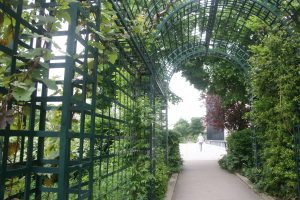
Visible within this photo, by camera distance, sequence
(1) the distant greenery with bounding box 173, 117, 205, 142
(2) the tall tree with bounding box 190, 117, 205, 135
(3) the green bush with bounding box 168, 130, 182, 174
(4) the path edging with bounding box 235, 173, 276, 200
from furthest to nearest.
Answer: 1. (2) the tall tree with bounding box 190, 117, 205, 135
2. (1) the distant greenery with bounding box 173, 117, 205, 142
3. (3) the green bush with bounding box 168, 130, 182, 174
4. (4) the path edging with bounding box 235, 173, 276, 200

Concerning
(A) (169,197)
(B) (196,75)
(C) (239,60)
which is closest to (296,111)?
(A) (169,197)

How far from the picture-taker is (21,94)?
1438 mm

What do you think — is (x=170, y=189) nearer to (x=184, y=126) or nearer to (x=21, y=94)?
(x=21, y=94)

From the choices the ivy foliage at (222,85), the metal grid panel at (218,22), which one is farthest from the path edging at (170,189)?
the ivy foliage at (222,85)

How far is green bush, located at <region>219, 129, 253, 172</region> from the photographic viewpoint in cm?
1239

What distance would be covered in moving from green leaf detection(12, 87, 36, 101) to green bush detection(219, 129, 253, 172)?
11620mm

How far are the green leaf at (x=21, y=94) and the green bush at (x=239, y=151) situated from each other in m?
11.6

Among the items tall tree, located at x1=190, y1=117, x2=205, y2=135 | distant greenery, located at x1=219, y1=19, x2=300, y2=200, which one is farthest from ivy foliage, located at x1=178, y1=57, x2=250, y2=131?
tall tree, located at x1=190, y1=117, x2=205, y2=135

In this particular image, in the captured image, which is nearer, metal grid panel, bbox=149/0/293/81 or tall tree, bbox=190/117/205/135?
metal grid panel, bbox=149/0/293/81

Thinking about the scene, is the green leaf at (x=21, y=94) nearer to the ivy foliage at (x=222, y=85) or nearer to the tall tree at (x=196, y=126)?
the ivy foliage at (x=222, y=85)

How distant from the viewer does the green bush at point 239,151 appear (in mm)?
12391

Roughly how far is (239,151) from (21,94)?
12.1 m

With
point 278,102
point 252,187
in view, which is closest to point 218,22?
point 278,102

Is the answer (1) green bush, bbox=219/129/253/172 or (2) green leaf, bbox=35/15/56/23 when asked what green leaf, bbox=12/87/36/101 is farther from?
(1) green bush, bbox=219/129/253/172
